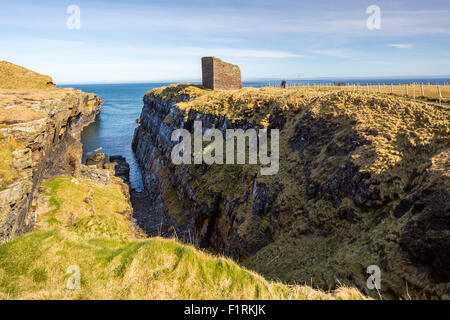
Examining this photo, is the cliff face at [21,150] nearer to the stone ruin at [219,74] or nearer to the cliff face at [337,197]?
the cliff face at [337,197]

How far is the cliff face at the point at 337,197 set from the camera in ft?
38.5

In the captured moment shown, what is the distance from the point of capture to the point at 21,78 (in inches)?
1521

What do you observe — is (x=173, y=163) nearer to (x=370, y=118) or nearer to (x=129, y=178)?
(x=129, y=178)

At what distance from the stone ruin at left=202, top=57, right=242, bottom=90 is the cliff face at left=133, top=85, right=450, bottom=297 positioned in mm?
22933

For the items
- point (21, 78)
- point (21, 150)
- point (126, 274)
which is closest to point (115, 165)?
point (21, 78)

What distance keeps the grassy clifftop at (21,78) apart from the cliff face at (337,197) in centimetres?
2634

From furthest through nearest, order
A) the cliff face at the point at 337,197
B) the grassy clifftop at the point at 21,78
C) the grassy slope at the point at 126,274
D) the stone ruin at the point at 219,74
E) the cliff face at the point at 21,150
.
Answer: the stone ruin at the point at 219,74 < the grassy clifftop at the point at 21,78 < the cliff face at the point at 21,150 < the cliff face at the point at 337,197 < the grassy slope at the point at 126,274

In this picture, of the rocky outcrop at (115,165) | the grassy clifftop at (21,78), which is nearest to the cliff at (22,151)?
the grassy clifftop at (21,78)

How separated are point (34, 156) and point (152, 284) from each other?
20.0 metres

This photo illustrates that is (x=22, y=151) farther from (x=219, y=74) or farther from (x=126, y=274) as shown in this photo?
(x=219, y=74)

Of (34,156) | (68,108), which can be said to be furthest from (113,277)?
(68,108)

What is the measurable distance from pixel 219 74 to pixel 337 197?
146ft

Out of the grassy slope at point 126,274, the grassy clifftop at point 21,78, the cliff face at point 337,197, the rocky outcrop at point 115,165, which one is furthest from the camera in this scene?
the rocky outcrop at point 115,165

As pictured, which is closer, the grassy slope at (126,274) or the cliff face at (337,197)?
the grassy slope at (126,274)
